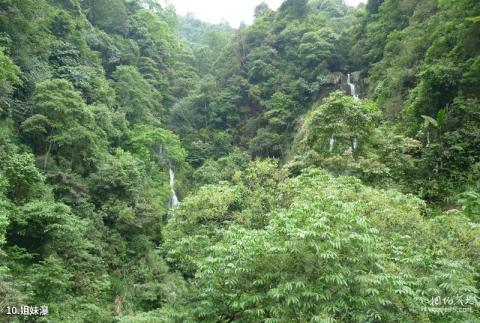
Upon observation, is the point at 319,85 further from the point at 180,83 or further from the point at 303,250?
the point at 303,250

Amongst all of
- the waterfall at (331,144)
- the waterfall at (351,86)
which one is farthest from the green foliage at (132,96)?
the waterfall at (331,144)

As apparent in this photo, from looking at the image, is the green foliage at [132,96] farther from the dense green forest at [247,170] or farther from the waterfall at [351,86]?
the waterfall at [351,86]

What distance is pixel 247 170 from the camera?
14578 mm

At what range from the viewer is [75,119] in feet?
59.5

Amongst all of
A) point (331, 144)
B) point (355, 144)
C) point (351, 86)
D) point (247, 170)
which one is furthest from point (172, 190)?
point (351, 86)

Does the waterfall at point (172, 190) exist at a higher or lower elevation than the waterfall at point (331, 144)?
lower

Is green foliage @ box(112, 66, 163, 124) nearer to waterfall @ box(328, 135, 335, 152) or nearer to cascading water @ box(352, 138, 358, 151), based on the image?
waterfall @ box(328, 135, 335, 152)

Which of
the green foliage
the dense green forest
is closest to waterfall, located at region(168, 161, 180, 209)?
the dense green forest

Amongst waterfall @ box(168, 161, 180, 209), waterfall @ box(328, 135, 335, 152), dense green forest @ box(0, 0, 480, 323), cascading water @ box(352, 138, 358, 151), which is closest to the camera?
dense green forest @ box(0, 0, 480, 323)

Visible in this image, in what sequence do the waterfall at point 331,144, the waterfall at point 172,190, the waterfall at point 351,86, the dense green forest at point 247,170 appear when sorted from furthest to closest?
1. the waterfall at point 351,86
2. the waterfall at point 172,190
3. the waterfall at point 331,144
4. the dense green forest at point 247,170

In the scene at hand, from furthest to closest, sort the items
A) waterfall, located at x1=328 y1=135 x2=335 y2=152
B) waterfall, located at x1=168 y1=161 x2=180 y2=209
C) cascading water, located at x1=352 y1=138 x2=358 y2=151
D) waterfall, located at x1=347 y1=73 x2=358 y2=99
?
waterfall, located at x1=347 y1=73 x2=358 y2=99
waterfall, located at x1=168 y1=161 x2=180 y2=209
waterfall, located at x1=328 y1=135 x2=335 y2=152
cascading water, located at x1=352 y1=138 x2=358 y2=151

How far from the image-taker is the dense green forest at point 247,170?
7.13 meters

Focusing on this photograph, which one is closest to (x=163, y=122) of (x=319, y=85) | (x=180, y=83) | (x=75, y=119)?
(x=180, y=83)

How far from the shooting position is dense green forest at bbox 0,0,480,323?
713 cm
